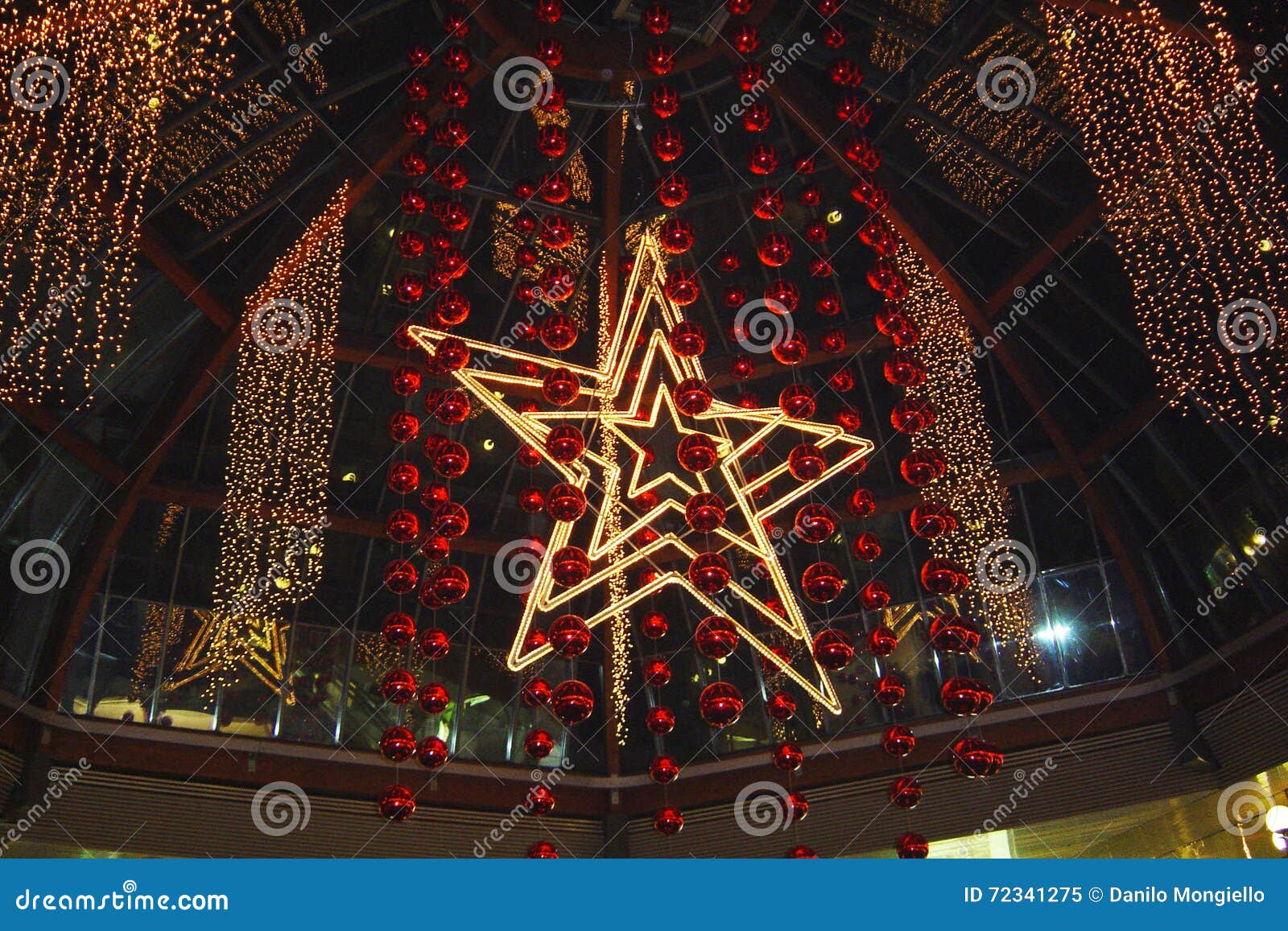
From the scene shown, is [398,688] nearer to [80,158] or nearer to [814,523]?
[814,523]

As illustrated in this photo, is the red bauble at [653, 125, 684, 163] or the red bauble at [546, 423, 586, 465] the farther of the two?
the red bauble at [653, 125, 684, 163]

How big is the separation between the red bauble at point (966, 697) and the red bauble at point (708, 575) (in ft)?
5.99

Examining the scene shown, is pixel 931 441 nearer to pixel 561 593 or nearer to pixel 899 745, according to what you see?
pixel 899 745

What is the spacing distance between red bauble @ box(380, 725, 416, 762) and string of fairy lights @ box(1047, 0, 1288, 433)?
7.46m

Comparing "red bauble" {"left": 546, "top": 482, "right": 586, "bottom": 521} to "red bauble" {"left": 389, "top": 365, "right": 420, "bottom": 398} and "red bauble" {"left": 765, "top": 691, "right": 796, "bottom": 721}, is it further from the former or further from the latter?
"red bauble" {"left": 765, "top": 691, "right": 796, "bottom": 721}

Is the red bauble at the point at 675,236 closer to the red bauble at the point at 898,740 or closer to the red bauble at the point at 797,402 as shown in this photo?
the red bauble at the point at 797,402

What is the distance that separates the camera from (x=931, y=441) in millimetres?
14203

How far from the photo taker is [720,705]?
8.61 metres

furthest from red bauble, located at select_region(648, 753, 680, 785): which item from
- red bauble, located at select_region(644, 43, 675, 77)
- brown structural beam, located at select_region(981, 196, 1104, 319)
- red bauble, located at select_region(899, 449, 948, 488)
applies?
brown structural beam, located at select_region(981, 196, 1104, 319)

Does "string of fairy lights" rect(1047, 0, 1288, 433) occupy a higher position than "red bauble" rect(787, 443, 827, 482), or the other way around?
"string of fairy lights" rect(1047, 0, 1288, 433)

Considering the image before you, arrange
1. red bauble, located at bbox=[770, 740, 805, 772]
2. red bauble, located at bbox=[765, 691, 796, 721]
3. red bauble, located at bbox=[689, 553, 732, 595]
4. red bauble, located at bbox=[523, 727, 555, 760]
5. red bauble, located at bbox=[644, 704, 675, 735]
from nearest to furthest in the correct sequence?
1. red bauble, located at bbox=[689, 553, 732, 595]
2. red bauble, located at bbox=[765, 691, 796, 721]
3. red bauble, located at bbox=[770, 740, 805, 772]
4. red bauble, located at bbox=[644, 704, 675, 735]
5. red bauble, located at bbox=[523, 727, 555, 760]

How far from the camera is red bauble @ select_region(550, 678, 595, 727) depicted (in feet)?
28.1

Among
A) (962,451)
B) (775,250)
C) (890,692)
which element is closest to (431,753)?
(890,692)

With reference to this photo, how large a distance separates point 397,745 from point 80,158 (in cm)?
555
